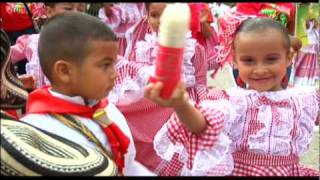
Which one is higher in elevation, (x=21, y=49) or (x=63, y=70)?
(x=63, y=70)

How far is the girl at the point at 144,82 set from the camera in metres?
2.79

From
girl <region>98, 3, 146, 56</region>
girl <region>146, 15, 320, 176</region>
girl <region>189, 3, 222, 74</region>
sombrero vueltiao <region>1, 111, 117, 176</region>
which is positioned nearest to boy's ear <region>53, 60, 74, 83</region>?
sombrero vueltiao <region>1, 111, 117, 176</region>

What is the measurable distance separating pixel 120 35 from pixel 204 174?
5.72ft

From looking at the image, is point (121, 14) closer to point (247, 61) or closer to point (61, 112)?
point (247, 61)

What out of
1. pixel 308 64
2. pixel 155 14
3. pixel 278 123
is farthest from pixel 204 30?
pixel 308 64

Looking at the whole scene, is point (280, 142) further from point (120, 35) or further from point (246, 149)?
point (120, 35)

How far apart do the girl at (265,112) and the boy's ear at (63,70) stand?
0.55 meters

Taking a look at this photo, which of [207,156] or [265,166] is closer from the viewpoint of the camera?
[207,156]

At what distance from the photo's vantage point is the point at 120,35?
348 cm

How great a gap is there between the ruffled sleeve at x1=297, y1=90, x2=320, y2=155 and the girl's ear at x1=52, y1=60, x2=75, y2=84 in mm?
906

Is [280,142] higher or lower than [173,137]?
lower

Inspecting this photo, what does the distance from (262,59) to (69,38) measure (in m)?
0.75

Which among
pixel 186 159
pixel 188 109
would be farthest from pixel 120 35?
pixel 188 109

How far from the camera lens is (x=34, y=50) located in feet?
10.4
